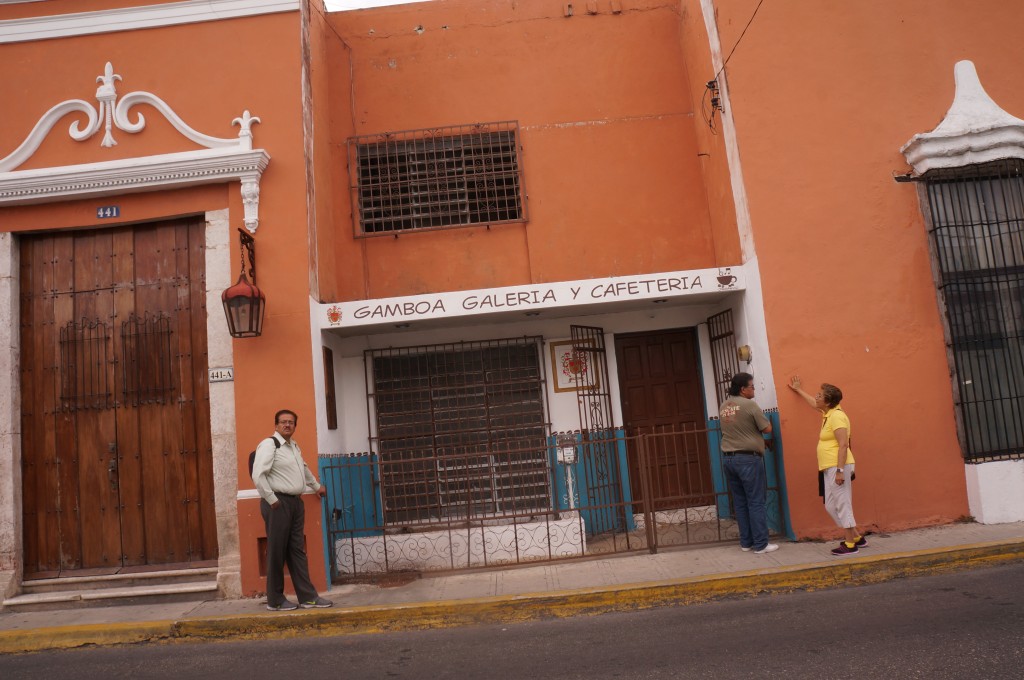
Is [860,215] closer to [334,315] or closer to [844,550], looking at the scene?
[844,550]

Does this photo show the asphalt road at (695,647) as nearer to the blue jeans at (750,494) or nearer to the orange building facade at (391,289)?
the blue jeans at (750,494)

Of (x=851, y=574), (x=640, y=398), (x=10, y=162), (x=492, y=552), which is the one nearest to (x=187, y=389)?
(x=10, y=162)

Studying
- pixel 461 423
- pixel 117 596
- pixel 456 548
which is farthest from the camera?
pixel 461 423

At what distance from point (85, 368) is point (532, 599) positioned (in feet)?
16.8

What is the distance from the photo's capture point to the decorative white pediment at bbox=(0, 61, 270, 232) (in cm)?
787

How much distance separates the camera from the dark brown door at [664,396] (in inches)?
368

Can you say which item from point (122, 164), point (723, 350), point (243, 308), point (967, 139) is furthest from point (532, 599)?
point (967, 139)

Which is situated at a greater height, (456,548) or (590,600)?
(456,548)

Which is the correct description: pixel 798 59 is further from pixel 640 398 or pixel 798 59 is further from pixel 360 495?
pixel 360 495

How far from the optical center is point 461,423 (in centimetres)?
916

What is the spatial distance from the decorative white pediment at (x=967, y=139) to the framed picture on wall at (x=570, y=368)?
398 centimetres

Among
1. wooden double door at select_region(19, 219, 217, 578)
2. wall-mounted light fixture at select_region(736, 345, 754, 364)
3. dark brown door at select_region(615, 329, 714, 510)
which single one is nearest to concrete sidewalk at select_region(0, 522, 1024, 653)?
wooden double door at select_region(19, 219, 217, 578)

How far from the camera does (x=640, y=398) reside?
31.0ft

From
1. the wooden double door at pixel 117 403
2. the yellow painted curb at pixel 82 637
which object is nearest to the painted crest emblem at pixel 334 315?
the wooden double door at pixel 117 403
